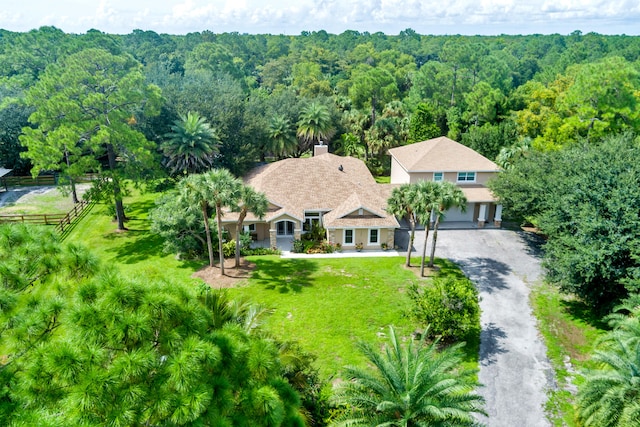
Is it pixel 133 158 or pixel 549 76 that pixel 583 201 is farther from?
pixel 549 76

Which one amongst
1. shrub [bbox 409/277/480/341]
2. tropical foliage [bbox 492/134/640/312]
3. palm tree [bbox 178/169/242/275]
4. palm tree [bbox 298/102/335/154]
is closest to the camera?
shrub [bbox 409/277/480/341]

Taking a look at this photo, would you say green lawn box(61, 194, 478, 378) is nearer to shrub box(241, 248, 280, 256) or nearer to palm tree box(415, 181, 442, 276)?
shrub box(241, 248, 280, 256)

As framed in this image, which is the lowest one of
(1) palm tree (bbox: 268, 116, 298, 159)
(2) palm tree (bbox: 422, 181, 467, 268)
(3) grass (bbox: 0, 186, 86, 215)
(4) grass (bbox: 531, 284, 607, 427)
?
(4) grass (bbox: 531, 284, 607, 427)

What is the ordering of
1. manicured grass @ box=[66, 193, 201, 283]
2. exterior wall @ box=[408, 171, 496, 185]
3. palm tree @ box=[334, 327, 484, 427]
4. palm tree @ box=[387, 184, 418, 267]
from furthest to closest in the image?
exterior wall @ box=[408, 171, 496, 185] → manicured grass @ box=[66, 193, 201, 283] → palm tree @ box=[387, 184, 418, 267] → palm tree @ box=[334, 327, 484, 427]

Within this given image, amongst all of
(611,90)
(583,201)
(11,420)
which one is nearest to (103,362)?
(11,420)

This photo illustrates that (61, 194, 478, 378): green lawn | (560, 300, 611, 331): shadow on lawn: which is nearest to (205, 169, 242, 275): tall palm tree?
(61, 194, 478, 378): green lawn

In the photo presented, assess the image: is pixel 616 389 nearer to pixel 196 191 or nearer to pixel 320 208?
pixel 196 191

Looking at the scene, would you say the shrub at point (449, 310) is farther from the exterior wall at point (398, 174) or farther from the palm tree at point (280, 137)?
the palm tree at point (280, 137)

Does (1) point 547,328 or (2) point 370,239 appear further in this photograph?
(2) point 370,239
